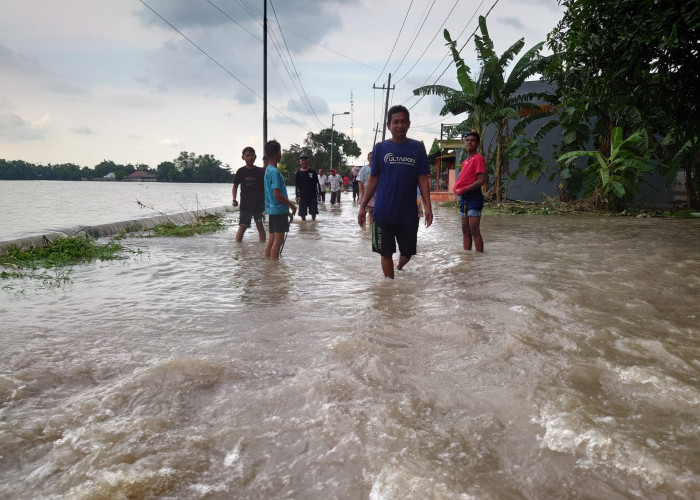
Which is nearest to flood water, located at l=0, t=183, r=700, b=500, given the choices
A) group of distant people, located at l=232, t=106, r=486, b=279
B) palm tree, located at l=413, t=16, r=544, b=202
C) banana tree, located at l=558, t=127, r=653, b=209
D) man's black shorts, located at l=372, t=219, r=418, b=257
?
man's black shorts, located at l=372, t=219, r=418, b=257

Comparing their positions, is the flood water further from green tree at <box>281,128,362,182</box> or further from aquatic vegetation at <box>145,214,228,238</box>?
green tree at <box>281,128,362,182</box>

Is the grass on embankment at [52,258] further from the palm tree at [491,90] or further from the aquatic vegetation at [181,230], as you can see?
the palm tree at [491,90]

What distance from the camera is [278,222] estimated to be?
7012 millimetres

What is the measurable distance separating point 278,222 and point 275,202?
29 cm

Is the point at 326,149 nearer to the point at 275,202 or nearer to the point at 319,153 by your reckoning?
the point at 319,153

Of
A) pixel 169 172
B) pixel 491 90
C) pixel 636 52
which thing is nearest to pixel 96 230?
pixel 636 52

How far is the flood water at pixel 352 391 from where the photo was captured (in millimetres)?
1812

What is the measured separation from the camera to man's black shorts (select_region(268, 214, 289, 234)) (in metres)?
7.00

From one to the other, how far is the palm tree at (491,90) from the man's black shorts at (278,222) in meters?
12.5

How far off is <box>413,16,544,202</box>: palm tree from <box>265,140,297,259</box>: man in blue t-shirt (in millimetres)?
12287

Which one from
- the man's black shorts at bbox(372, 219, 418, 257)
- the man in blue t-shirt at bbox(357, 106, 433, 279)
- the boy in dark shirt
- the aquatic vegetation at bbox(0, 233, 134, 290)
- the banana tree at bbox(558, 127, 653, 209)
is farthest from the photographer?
the banana tree at bbox(558, 127, 653, 209)

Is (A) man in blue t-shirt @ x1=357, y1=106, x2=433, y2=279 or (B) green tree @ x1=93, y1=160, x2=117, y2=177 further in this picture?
(B) green tree @ x1=93, y1=160, x2=117, y2=177

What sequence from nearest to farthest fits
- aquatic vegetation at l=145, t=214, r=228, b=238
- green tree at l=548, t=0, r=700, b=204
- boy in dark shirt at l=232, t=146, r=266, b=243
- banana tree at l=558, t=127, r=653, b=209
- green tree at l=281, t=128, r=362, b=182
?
green tree at l=548, t=0, r=700, b=204
boy in dark shirt at l=232, t=146, r=266, b=243
aquatic vegetation at l=145, t=214, r=228, b=238
banana tree at l=558, t=127, r=653, b=209
green tree at l=281, t=128, r=362, b=182

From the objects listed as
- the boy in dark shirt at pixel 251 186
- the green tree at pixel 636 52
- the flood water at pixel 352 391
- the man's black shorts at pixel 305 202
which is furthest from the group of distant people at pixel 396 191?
the man's black shorts at pixel 305 202
